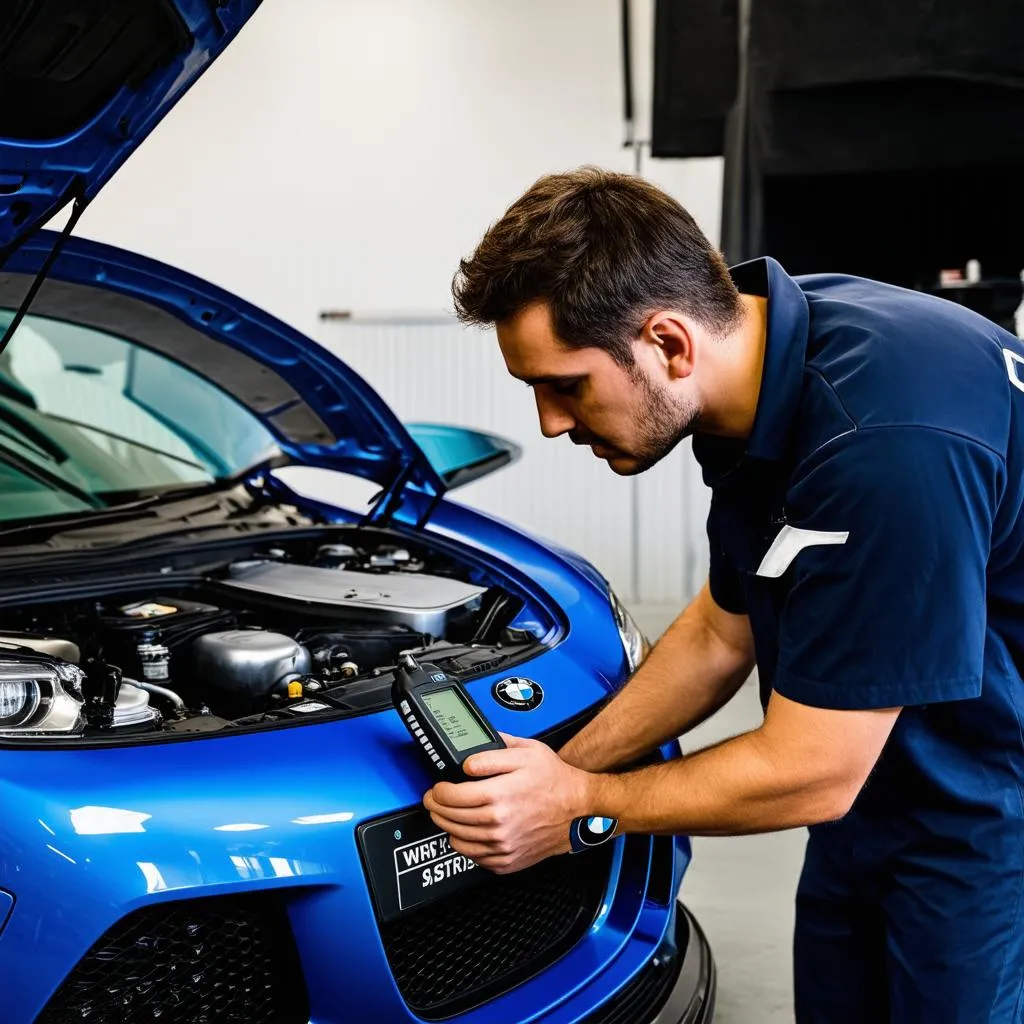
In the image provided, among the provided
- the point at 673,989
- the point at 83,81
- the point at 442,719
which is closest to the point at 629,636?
the point at 673,989

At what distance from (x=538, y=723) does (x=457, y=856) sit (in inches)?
9.4

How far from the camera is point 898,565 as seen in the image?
3.50 feet

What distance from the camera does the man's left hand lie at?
122cm

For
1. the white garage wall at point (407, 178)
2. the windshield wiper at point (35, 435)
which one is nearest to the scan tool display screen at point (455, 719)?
the windshield wiper at point (35, 435)

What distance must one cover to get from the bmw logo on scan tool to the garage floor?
844mm

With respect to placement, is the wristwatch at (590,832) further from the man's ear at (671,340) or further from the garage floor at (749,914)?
the garage floor at (749,914)

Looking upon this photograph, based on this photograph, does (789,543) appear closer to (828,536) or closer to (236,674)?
(828,536)

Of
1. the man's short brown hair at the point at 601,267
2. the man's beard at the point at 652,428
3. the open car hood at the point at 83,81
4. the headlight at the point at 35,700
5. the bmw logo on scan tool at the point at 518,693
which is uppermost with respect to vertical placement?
the open car hood at the point at 83,81

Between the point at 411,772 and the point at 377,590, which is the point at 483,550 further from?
the point at 411,772

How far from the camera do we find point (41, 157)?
4.41 ft

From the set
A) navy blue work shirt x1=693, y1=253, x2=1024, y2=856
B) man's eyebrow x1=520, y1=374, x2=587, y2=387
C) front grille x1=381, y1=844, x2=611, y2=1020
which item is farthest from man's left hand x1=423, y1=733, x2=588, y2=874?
man's eyebrow x1=520, y1=374, x2=587, y2=387

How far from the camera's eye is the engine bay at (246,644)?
1.36 m

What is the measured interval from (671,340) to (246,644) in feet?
2.56

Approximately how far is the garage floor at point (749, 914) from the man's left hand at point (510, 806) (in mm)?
963
